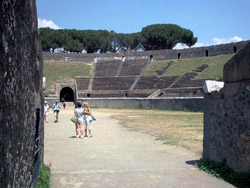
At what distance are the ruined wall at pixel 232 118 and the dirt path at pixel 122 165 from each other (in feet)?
2.07

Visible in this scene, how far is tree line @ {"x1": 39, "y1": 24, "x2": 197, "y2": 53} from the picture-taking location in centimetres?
7525

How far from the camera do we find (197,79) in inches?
1750

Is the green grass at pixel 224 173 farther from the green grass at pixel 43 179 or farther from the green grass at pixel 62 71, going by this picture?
the green grass at pixel 62 71

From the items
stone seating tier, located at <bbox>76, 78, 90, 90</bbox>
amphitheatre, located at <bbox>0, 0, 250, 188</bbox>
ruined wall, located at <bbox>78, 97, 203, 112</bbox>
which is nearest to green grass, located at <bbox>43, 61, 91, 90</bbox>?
stone seating tier, located at <bbox>76, 78, 90, 90</bbox>

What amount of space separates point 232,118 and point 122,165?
2.97m

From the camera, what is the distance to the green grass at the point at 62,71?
53438 mm

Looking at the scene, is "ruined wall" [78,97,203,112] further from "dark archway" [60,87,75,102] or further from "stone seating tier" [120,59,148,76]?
"dark archway" [60,87,75,102]

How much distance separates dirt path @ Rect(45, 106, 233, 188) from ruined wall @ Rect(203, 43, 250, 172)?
2.07 feet

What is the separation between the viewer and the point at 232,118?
666cm

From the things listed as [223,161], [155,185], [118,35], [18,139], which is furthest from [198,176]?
[118,35]

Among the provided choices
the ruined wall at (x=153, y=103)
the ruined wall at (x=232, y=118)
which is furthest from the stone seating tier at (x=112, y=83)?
the ruined wall at (x=232, y=118)

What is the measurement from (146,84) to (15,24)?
150 ft

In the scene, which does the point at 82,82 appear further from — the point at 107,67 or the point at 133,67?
the point at 133,67

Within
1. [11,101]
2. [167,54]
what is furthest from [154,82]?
[11,101]
